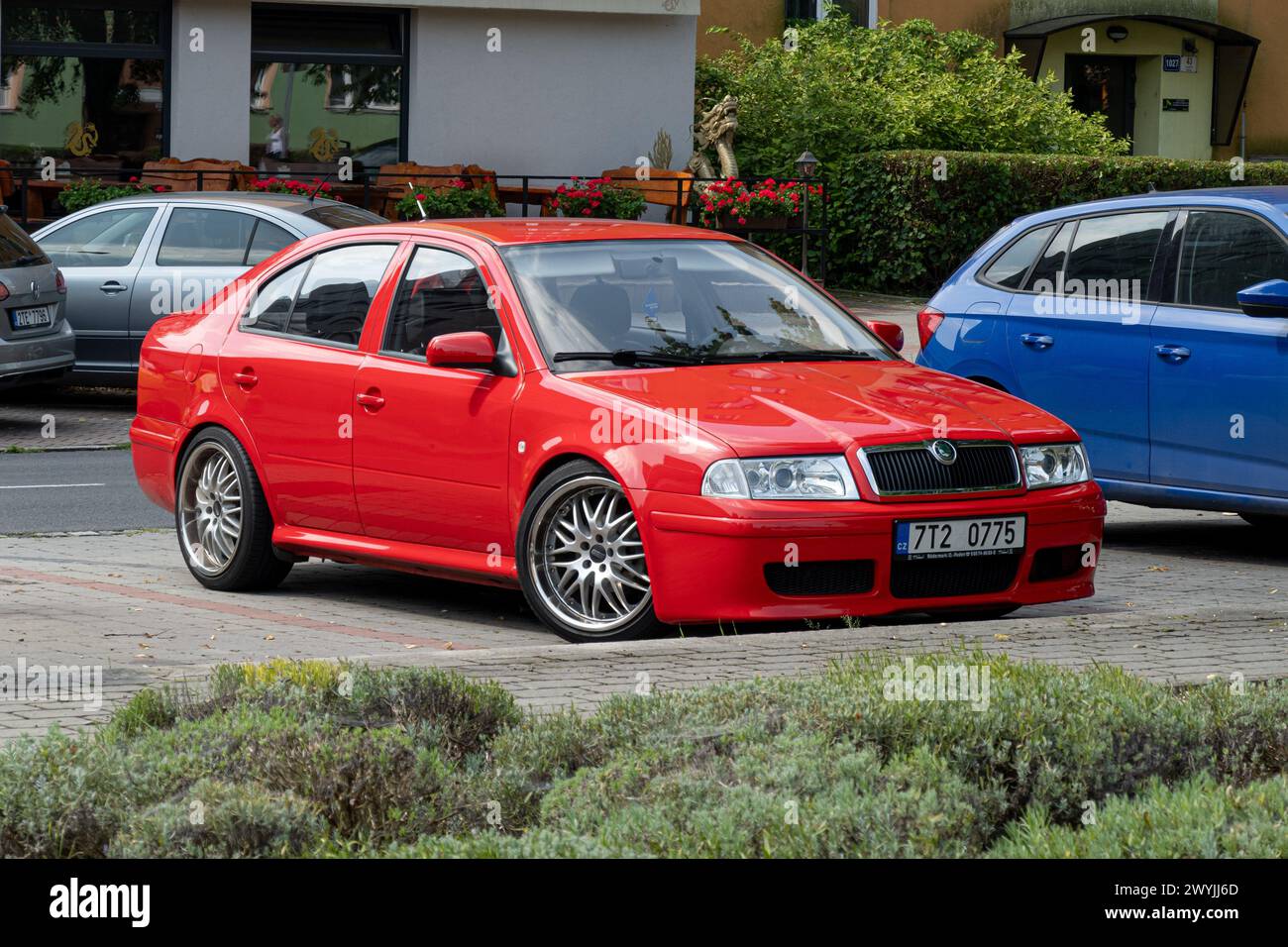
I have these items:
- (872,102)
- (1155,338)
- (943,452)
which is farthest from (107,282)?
(872,102)

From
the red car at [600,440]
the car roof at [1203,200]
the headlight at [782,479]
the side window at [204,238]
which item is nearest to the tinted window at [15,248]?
the side window at [204,238]

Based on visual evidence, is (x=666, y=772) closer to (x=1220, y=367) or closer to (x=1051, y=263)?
(x=1220, y=367)

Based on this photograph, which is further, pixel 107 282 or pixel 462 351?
pixel 107 282

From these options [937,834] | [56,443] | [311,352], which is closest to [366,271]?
[311,352]

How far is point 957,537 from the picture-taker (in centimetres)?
753

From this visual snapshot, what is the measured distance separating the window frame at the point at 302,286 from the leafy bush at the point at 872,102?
18370mm

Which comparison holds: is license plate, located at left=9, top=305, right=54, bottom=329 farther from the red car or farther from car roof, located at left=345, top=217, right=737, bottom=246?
car roof, located at left=345, top=217, right=737, bottom=246

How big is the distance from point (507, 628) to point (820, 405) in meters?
1.70

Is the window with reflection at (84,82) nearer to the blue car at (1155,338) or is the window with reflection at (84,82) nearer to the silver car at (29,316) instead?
the silver car at (29,316)

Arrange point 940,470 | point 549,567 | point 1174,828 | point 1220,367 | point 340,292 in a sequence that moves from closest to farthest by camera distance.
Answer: point 1174,828 → point 940,470 → point 549,567 → point 340,292 → point 1220,367

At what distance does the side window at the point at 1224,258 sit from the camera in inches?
394

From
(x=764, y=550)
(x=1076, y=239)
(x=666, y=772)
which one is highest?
(x=1076, y=239)
